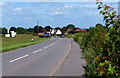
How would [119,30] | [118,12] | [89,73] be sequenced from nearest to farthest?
[119,30]
[118,12]
[89,73]

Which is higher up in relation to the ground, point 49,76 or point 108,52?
point 108,52

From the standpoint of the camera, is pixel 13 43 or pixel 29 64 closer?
pixel 29 64

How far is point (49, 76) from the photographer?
11.9 metres

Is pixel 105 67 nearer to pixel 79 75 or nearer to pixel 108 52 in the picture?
pixel 108 52

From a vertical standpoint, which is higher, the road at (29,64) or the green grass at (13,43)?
the road at (29,64)

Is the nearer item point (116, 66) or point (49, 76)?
point (116, 66)

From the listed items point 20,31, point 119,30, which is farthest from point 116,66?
point 20,31

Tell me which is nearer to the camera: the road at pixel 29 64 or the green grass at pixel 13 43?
the road at pixel 29 64

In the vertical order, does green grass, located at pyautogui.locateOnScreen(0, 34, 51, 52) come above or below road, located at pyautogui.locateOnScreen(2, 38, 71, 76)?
below

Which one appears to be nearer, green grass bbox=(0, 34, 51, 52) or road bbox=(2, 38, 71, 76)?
road bbox=(2, 38, 71, 76)

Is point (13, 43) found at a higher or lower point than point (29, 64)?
lower

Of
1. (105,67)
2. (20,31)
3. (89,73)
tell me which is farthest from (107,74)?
(20,31)

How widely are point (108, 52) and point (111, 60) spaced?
169 millimetres

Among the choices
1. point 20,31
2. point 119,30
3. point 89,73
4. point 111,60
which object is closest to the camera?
point 119,30
